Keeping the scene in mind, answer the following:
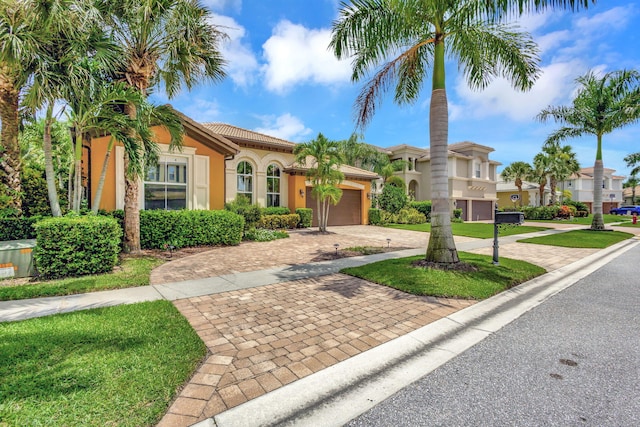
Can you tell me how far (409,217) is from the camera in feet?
82.3

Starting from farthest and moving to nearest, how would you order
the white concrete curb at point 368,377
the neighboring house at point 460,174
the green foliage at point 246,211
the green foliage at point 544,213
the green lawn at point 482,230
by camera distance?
the neighboring house at point 460,174 → the green foliage at point 544,213 → the green lawn at point 482,230 → the green foliage at point 246,211 → the white concrete curb at point 368,377

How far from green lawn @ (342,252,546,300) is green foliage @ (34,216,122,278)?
589 cm

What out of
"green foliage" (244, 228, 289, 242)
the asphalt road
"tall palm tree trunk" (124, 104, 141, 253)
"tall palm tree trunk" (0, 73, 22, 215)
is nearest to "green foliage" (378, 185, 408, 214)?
"green foliage" (244, 228, 289, 242)

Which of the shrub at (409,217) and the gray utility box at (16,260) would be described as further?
the shrub at (409,217)

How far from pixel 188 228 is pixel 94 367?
27.5ft

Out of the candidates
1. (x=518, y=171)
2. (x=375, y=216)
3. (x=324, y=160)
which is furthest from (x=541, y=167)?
(x=324, y=160)

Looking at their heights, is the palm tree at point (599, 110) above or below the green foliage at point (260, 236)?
above

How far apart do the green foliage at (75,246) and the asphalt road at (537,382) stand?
7.26m

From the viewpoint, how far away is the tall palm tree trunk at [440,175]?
24.5 feet

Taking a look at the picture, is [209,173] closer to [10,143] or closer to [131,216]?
[131,216]

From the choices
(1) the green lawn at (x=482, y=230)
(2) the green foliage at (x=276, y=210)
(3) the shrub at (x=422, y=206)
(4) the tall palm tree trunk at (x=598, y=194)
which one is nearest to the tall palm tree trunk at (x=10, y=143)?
(2) the green foliage at (x=276, y=210)

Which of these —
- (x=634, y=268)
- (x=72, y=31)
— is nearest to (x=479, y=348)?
(x=634, y=268)

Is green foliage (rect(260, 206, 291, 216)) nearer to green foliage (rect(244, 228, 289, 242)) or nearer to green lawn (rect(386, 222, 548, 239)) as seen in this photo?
green foliage (rect(244, 228, 289, 242))

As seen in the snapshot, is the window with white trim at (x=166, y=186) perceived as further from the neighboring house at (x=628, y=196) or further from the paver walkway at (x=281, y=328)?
the neighboring house at (x=628, y=196)
